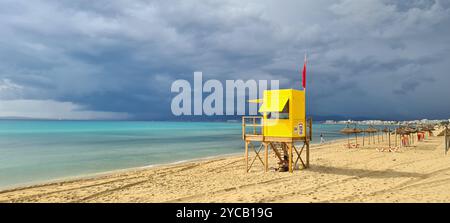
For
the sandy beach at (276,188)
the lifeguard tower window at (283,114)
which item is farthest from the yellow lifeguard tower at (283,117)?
the sandy beach at (276,188)

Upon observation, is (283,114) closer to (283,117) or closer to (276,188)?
(283,117)

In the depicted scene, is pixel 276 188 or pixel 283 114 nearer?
pixel 276 188

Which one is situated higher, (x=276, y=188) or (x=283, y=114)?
(x=283, y=114)

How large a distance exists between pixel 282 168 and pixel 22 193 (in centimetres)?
1186

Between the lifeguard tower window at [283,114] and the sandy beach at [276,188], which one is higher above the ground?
the lifeguard tower window at [283,114]

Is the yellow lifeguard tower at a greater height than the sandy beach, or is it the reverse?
the yellow lifeguard tower

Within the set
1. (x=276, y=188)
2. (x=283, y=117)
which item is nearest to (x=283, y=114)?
(x=283, y=117)

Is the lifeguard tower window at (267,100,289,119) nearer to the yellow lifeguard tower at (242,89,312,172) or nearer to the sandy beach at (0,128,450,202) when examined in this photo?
the yellow lifeguard tower at (242,89,312,172)

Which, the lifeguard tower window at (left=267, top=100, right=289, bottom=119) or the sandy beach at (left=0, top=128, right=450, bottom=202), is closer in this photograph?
the sandy beach at (left=0, top=128, right=450, bottom=202)

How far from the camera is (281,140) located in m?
15.0

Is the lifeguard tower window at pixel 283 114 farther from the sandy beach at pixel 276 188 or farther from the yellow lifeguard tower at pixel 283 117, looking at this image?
the sandy beach at pixel 276 188

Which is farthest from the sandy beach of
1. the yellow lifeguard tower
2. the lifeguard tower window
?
the lifeguard tower window

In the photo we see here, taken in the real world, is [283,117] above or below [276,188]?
above
